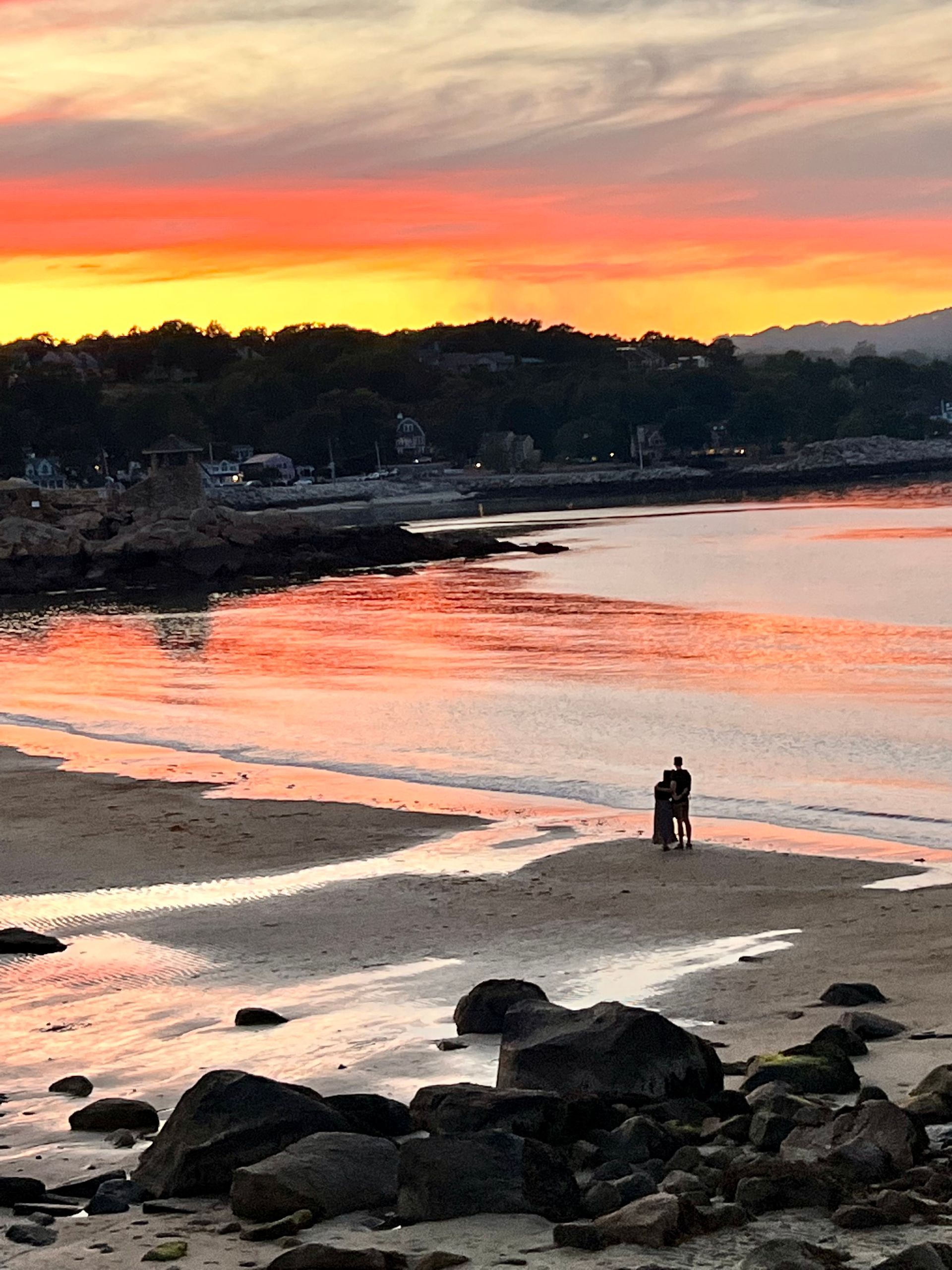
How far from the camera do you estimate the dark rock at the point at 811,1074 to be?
25.3ft

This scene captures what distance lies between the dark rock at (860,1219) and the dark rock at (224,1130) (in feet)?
6.68

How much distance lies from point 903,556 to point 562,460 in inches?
4638

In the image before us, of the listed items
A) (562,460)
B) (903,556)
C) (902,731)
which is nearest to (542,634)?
(902,731)

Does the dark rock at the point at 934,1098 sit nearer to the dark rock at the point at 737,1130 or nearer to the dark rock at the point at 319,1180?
the dark rock at the point at 737,1130

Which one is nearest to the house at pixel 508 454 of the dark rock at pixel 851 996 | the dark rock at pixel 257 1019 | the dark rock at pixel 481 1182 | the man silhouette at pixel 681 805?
the man silhouette at pixel 681 805

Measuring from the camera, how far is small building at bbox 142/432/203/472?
→ 14088cm

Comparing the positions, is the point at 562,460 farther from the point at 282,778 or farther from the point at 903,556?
the point at 282,778


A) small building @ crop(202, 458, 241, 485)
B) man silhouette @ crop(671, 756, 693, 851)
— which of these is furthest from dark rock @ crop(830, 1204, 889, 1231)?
small building @ crop(202, 458, 241, 485)

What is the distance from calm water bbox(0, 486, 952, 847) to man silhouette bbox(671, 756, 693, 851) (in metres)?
1.84

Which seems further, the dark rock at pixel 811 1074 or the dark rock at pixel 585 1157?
the dark rock at pixel 811 1074

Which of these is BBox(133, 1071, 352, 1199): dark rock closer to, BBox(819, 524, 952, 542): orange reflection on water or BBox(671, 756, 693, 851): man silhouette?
BBox(671, 756, 693, 851): man silhouette

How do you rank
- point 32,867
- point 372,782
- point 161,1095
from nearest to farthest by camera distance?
point 161,1095 → point 32,867 → point 372,782

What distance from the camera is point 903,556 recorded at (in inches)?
2689

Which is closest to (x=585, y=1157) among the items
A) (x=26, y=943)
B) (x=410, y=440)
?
(x=26, y=943)
